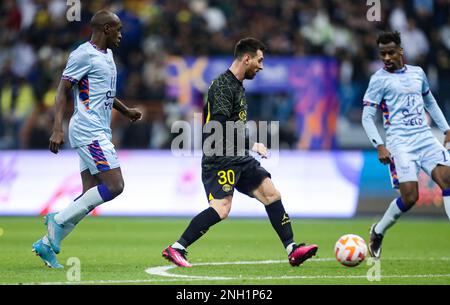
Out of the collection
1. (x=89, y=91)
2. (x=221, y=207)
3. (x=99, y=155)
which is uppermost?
(x=89, y=91)

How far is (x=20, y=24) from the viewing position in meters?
24.3

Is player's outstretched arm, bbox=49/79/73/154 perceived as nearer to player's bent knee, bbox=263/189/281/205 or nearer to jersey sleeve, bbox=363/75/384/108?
player's bent knee, bbox=263/189/281/205

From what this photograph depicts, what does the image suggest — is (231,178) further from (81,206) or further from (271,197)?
(81,206)

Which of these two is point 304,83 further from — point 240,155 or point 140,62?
point 240,155

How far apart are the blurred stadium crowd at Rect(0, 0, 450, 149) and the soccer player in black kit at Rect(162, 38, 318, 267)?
9958 millimetres

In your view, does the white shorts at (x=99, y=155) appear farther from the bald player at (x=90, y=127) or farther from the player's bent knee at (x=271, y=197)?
the player's bent knee at (x=271, y=197)

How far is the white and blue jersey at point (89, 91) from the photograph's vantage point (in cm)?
960

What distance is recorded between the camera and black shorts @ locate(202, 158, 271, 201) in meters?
9.93

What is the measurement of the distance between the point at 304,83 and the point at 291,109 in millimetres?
605

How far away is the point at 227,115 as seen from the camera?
9773 millimetres

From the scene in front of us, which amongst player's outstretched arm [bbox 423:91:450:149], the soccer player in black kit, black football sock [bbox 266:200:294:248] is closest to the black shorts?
the soccer player in black kit

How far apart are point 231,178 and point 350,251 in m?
1.41

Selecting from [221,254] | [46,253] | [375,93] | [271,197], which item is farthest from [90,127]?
[375,93]
